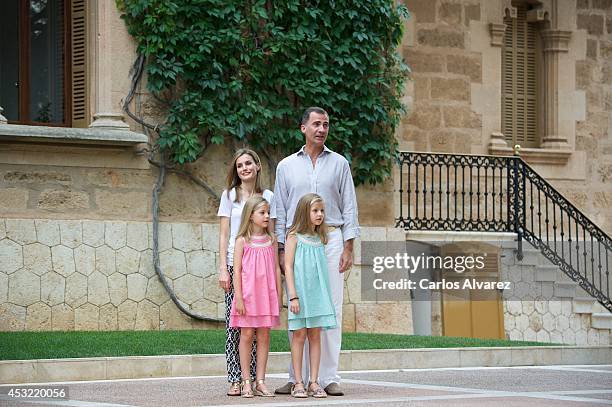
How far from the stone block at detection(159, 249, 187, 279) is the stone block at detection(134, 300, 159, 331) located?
422mm

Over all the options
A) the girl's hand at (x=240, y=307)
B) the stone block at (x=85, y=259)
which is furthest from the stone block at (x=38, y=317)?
the girl's hand at (x=240, y=307)

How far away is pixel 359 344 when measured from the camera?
13.8 meters

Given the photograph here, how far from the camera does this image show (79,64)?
1584cm

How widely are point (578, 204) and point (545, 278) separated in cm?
307

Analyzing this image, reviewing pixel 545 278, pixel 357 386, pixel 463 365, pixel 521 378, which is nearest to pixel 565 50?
pixel 545 278

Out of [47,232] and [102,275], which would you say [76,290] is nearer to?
[102,275]

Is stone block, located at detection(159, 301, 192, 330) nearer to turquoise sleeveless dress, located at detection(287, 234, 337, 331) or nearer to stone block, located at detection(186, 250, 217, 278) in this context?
stone block, located at detection(186, 250, 217, 278)

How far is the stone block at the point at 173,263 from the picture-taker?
15695 mm

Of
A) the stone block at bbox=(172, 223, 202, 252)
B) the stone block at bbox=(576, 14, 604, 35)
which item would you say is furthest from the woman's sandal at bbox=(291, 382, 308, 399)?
the stone block at bbox=(576, 14, 604, 35)

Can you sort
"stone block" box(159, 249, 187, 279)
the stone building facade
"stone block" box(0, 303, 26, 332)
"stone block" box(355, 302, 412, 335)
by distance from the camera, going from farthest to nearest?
"stone block" box(355, 302, 412, 335), "stone block" box(159, 249, 187, 279), the stone building facade, "stone block" box(0, 303, 26, 332)

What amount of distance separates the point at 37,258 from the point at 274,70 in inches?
144

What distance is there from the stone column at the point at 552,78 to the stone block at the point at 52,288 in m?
9.64

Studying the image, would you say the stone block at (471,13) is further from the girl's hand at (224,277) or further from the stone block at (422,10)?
the girl's hand at (224,277)

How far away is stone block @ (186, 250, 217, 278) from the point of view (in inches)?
626
